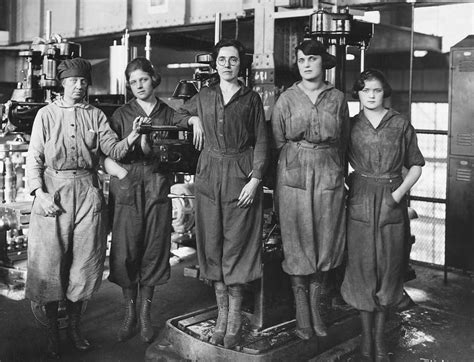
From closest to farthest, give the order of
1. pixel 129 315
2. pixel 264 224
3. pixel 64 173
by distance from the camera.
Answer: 1. pixel 64 173
2. pixel 129 315
3. pixel 264 224

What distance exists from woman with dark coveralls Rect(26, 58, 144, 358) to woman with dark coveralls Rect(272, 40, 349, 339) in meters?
0.97

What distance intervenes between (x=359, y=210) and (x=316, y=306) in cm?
67

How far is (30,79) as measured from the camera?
6.05 metres

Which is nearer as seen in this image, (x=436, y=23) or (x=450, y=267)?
(x=450, y=267)

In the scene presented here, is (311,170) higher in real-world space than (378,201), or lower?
higher

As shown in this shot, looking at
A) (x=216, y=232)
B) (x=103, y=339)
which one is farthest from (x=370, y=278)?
(x=103, y=339)

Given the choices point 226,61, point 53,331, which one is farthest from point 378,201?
point 53,331

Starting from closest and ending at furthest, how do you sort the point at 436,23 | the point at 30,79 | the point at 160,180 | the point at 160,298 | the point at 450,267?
the point at 160,180
the point at 160,298
the point at 30,79
the point at 450,267
the point at 436,23

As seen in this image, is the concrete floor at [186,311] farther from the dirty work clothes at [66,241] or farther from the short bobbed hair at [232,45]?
the short bobbed hair at [232,45]

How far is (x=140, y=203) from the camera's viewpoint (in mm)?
4016

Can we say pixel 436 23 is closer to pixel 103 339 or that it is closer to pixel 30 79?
pixel 30 79

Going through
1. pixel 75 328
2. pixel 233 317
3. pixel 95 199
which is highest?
pixel 95 199

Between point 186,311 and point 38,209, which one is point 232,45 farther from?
point 186,311

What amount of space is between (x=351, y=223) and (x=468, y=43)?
330 centimetres
